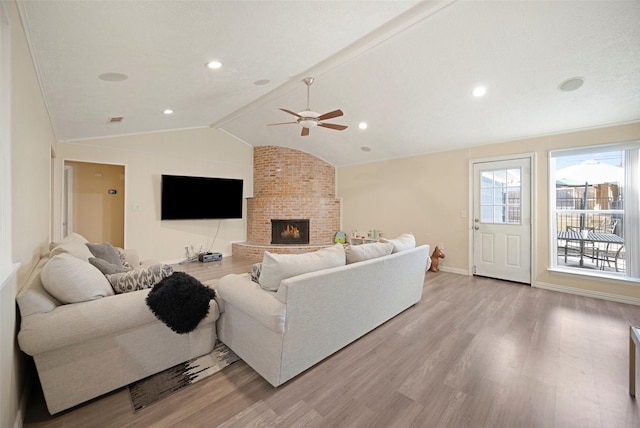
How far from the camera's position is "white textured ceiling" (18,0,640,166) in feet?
6.36

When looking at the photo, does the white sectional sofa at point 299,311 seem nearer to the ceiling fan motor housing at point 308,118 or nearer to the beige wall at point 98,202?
the ceiling fan motor housing at point 308,118

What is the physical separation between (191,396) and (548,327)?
3.39m

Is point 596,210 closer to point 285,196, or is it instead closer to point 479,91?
point 479,91

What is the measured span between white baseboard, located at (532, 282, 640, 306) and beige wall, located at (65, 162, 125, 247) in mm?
7714

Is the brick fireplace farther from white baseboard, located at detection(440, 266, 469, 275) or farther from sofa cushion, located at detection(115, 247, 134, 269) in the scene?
white baseboard, located at detection(440, 266, 469, 275)

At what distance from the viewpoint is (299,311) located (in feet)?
5.94

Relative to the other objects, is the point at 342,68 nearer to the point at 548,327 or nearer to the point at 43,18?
the point at 43,18

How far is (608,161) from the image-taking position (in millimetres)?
3744

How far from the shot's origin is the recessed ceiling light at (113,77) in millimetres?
2440

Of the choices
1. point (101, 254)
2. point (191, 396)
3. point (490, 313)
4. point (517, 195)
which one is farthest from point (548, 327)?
point (101, 254)

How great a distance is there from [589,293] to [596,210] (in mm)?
1197

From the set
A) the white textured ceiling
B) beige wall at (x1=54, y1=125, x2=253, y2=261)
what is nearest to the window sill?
the white textured ceiling

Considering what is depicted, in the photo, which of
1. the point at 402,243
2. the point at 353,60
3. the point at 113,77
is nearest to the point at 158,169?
the point at 113,77

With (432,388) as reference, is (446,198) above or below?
above
